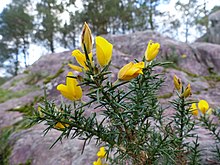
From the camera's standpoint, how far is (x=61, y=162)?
1.08 meters

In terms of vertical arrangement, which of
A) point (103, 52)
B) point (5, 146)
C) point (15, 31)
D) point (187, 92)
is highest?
point (15, 31)

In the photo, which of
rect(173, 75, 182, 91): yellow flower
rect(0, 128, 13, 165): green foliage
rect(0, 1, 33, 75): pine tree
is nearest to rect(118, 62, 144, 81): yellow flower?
rect(173, 75, 182, 91): yellow flower

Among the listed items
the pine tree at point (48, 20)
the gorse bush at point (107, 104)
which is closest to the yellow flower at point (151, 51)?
the gorse bush at point (107, 104)

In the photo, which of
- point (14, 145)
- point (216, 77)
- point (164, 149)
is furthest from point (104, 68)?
point (216, 77)

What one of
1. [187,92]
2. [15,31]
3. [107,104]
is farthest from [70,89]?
[15,31]

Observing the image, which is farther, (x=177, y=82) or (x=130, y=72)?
(x=177, y=82)

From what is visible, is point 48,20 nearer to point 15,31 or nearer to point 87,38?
point 15,31

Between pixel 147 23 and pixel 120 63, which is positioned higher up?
pixel 147 23

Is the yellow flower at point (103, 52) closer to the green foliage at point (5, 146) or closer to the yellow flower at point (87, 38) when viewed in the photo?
the yellow flower at point (87, 38)

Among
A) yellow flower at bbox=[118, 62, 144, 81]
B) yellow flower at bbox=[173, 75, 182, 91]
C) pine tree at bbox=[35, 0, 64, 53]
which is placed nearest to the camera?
yellow flower at bbox=[118, 62, 144, 81]

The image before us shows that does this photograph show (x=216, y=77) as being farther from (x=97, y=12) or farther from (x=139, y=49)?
(x=97, y=12)

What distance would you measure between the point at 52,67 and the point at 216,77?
2.00m

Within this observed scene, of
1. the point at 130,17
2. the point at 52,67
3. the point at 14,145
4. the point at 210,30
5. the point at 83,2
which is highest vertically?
the point at 83,2

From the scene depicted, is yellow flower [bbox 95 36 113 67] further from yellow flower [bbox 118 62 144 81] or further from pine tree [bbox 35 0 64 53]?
pine tree [bbox 35 0 64 53]
